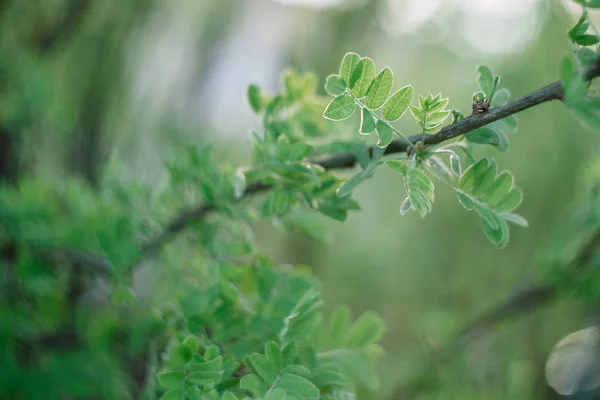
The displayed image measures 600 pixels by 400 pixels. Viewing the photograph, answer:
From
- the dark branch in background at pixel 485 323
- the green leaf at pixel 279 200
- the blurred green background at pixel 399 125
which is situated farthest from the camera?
the blurred green background at pixel 399 125

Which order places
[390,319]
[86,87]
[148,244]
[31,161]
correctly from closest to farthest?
[148,244]
[31,161]
[86,87]
[390,319]

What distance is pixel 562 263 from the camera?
0.63 meters

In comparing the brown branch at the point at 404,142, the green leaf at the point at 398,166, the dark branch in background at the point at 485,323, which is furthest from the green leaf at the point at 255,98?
the dark branch in background at the point at 485,323

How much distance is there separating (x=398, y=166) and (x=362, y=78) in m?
0.06

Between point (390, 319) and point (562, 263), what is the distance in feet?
2.06

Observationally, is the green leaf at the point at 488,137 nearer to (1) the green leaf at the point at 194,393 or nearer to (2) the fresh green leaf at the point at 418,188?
(2) the fresh green leaf at the point at 418,188

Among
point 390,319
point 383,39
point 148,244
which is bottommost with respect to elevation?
point 390,319

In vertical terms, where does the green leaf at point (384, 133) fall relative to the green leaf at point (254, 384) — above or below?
above

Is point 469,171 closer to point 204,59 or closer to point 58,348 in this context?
point 58,348

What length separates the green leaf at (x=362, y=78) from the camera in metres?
0.32

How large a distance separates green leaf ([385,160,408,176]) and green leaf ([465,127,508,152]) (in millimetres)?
39

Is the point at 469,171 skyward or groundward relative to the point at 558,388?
skyward

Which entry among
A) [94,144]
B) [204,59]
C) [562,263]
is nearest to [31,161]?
[94,144]

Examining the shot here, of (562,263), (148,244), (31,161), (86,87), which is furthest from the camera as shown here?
(86,87)
